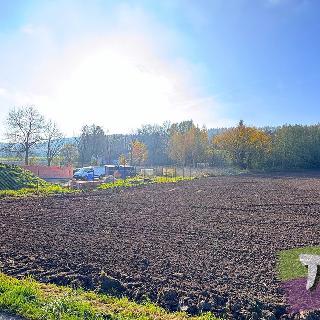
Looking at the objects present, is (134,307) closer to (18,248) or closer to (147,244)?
(147,244)

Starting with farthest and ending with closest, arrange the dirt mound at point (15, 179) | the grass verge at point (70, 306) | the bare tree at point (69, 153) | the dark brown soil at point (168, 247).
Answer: the bare tree at point (69, 153)
the dirt mound at point (15, 179)
the dark brown soil at point (168, 247)
the grass verge at point (70, 306)

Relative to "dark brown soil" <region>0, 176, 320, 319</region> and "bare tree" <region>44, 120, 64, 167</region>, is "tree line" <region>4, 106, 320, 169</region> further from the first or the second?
"dark brown soil" <region>0, 176, 320, 319</region>

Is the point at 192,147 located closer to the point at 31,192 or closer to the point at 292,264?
the point at 31,192

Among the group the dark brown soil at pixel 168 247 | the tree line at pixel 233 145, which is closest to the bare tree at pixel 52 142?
the tree line at pixel 233 145

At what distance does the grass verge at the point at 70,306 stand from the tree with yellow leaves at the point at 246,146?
47900mm

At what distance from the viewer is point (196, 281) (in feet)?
25.1

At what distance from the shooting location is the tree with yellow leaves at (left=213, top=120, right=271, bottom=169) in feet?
172

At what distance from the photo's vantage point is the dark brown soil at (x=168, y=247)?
7090 millimetres

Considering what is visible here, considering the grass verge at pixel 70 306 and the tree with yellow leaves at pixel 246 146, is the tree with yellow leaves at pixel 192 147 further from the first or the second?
the grass verge at pixel 70 306

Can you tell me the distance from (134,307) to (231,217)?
9790 millimetres

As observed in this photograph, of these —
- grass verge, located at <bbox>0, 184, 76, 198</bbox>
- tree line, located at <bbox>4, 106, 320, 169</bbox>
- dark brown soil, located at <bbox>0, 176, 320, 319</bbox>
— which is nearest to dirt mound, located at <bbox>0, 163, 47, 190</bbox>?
grass verge, located at <bbox>0, 184, 76, 198</bbox>

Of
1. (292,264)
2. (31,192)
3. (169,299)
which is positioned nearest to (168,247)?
(292,264)

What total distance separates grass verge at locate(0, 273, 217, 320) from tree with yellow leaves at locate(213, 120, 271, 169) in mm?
47900

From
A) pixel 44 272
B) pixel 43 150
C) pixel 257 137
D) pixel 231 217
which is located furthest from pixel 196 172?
pixel 44 272
